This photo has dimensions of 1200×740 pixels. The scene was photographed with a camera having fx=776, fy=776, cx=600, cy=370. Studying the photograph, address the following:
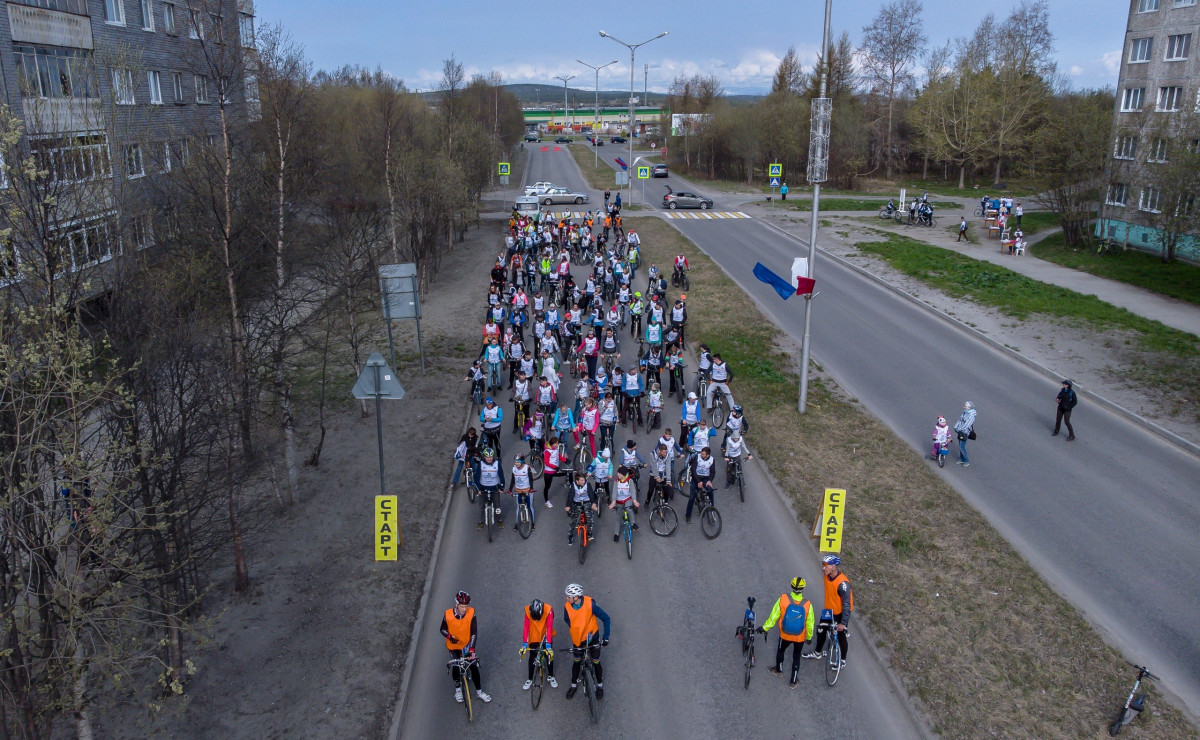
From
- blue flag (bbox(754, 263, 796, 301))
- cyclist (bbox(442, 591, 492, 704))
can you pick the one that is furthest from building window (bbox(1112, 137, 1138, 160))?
cyclist (bbox(442, 591, 492, 704))

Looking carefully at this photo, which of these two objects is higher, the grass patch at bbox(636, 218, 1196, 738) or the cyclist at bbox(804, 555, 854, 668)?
the cyclist at bbox(804, 555, 854, 668)

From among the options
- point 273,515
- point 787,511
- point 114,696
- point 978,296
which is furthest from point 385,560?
point 978,296

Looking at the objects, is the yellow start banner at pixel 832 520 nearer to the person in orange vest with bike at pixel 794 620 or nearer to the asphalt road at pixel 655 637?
the asphalt road at pixel 655 637

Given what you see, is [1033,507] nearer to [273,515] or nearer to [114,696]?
[273,515]

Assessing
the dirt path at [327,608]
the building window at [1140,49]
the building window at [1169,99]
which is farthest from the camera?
the building window at [1140,49]

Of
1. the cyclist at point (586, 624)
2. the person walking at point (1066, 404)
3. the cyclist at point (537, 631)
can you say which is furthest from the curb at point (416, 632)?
the person walking at point (1066, 404)

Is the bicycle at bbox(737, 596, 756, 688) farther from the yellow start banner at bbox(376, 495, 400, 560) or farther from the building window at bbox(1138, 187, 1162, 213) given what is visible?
the building window at bbox(1138, 187, 1162, 213)

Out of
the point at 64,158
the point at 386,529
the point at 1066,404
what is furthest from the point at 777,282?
the point at 64,158
